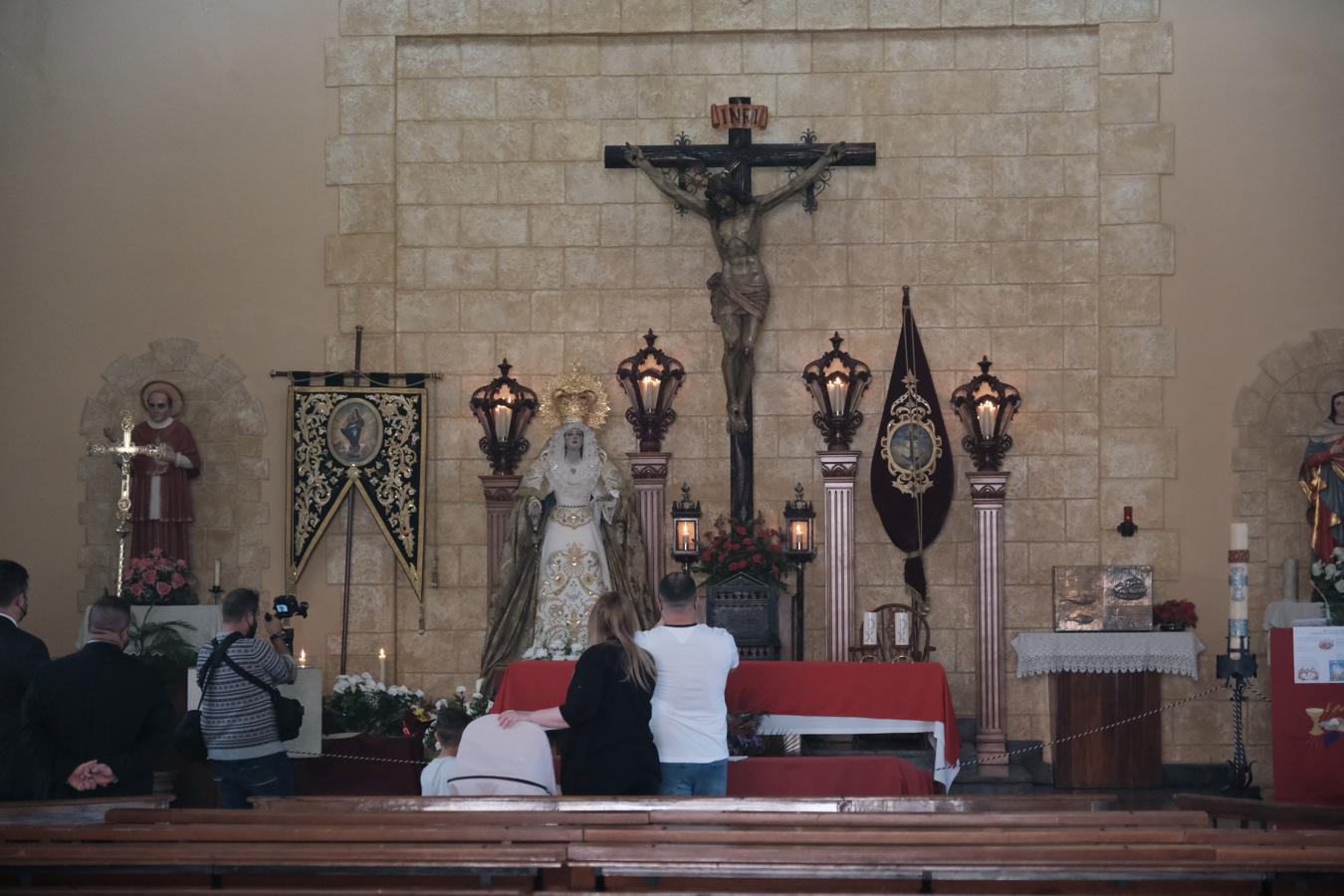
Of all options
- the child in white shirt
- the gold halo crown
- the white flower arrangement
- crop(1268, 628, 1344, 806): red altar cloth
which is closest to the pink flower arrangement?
the gold halo crown

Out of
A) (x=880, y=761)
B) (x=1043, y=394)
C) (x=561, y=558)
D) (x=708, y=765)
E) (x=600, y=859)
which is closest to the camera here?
(x=600, y=859)

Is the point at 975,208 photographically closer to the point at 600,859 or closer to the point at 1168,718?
the point at 1168,718

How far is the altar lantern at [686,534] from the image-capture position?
412 inches

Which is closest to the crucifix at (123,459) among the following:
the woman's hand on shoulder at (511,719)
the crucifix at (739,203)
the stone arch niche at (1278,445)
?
the crucifix at (739,203)

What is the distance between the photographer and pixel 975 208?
36.5 ft

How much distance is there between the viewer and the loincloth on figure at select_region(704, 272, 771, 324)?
35.1 feet

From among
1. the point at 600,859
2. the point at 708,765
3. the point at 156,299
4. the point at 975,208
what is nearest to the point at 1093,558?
the point at 975,208

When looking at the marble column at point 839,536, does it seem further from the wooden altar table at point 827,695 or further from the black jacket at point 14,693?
the black jacket at point 14,693

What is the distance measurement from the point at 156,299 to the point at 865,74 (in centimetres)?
496

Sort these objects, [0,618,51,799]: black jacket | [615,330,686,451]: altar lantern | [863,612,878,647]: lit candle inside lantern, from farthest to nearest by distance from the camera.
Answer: [615,330,686,451]: altar lantern < [863,612,878,647]: lit candle inside lantern < [0,618,51,799]: black jacket

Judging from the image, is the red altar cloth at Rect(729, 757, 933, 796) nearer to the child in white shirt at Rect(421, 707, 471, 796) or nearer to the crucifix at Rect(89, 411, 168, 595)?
the child in white shirt at Rect(421, 707, 471, 796)

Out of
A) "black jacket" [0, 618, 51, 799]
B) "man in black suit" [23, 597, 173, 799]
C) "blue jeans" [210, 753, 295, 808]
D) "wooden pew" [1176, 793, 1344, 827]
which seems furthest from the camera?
"blue jeans" [210, 753, 295, 808]

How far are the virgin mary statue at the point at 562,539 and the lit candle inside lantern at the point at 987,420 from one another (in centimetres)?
228

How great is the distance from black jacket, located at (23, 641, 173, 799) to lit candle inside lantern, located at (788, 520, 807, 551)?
4765mm
